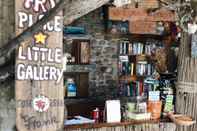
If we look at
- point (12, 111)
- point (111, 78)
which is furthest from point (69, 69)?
point (12, 111)

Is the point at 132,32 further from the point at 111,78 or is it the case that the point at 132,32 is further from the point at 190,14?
the point at 190,14

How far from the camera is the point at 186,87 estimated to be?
4117 millimetres

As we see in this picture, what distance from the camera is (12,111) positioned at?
3.18 m

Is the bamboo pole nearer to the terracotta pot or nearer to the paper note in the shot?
the terracotta pot

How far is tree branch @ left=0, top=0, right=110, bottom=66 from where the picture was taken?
9.59ft

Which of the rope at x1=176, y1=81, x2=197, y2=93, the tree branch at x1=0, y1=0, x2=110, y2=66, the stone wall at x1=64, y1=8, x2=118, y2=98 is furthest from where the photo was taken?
the stone wall at x1=64, y1=8, x2=118, y2=98

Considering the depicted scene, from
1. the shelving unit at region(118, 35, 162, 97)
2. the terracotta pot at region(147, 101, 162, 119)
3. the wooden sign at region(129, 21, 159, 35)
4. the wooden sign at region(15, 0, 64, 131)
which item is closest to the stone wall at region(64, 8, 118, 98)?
the shelving unit at region(118, 35, 162, 97)

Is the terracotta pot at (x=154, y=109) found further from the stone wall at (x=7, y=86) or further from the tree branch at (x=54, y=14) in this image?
the stone wall at (x=7, y=86)

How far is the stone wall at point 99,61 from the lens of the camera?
8.80 metres

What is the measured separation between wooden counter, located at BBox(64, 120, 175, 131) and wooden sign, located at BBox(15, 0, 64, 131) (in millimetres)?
733

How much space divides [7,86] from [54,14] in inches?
24.7

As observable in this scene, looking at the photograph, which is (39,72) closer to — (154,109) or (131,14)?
(154,109)

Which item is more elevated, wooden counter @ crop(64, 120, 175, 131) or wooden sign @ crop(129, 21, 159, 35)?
wooden sign @ crop(129, 21, 159, 35)

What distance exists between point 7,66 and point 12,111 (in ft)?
1.13
